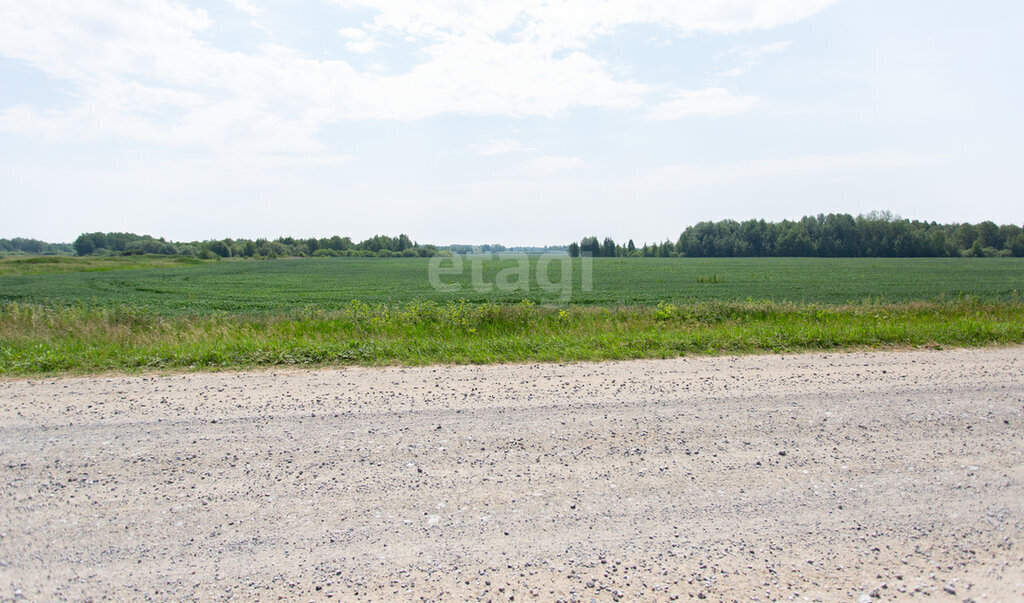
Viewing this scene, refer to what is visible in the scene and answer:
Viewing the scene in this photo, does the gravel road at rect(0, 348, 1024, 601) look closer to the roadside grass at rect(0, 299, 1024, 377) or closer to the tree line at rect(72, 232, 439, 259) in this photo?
the roadside grass at rect(0, 299, 1024, 377)

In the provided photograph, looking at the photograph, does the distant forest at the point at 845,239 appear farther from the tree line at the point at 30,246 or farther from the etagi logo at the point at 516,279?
the tree line at the point at 30,246

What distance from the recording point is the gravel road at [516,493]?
129 inches

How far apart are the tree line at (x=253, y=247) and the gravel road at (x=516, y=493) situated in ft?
402

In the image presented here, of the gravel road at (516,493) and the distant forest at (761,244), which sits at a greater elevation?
the distant forest at (761,244)

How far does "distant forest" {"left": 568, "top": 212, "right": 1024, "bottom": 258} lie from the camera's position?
100m

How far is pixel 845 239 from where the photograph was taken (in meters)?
113

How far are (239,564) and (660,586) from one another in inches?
99.9

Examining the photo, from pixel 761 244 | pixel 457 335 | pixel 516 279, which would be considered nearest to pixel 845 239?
pixel 761 244

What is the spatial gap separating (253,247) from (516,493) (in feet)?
504

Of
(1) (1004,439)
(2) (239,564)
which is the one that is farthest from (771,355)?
(2) (239,564)

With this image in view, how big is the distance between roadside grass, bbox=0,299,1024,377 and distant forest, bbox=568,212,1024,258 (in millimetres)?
109540

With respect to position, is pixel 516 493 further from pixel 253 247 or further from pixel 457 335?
pixel 253 247

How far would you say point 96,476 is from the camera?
4488 millimetres

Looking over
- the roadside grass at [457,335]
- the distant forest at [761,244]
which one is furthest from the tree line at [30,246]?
the roadside grass at [457,335]
